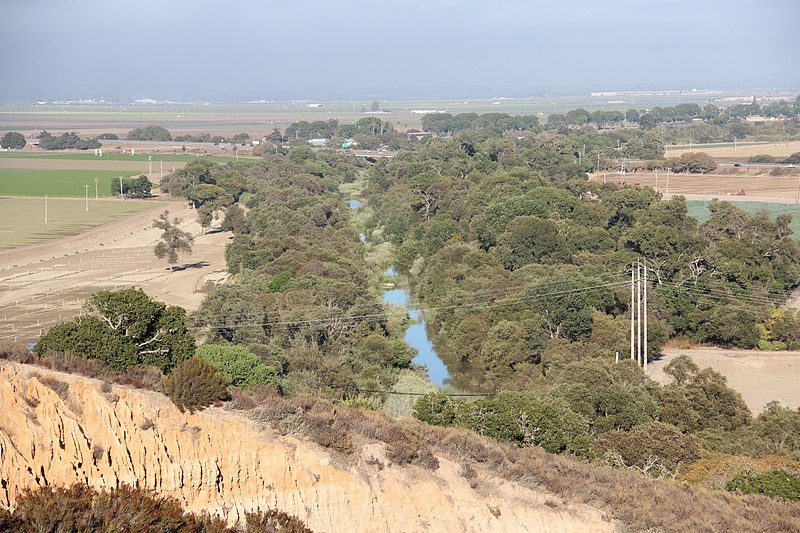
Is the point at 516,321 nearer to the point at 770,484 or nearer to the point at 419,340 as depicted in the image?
the point at 419,340

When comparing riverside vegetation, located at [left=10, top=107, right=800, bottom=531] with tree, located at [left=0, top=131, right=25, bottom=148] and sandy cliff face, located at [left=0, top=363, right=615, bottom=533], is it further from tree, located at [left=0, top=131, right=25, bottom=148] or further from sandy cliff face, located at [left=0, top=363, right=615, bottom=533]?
tree, located at [left=0, top=131, right=25, bottom=148]

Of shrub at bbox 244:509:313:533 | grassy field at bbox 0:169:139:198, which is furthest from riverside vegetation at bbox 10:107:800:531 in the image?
grassy field at bbox 0:169:139:198

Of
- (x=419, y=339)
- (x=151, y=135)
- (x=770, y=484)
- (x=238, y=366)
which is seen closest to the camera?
(x=770, y=484)

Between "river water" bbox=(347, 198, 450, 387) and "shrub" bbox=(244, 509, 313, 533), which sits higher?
"shrub" bbox=(244, 509, 313, 533)

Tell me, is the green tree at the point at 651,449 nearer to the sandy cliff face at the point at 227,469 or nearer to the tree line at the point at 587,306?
the tree line at the point at 587,306

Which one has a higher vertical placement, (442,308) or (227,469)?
(227,469)

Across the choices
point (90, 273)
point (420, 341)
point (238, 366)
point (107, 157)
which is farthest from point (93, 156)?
point (238, 366)

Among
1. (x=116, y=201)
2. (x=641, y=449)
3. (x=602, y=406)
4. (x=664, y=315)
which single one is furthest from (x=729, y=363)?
(x=116, y=201)

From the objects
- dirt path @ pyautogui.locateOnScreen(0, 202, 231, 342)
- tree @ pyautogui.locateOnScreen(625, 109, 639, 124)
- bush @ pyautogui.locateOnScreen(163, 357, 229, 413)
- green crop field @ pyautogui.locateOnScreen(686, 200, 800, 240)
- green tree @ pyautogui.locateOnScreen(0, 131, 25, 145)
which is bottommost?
dirt path @ pyautogui.locateOnScreen(0, 202, 231, 342)
